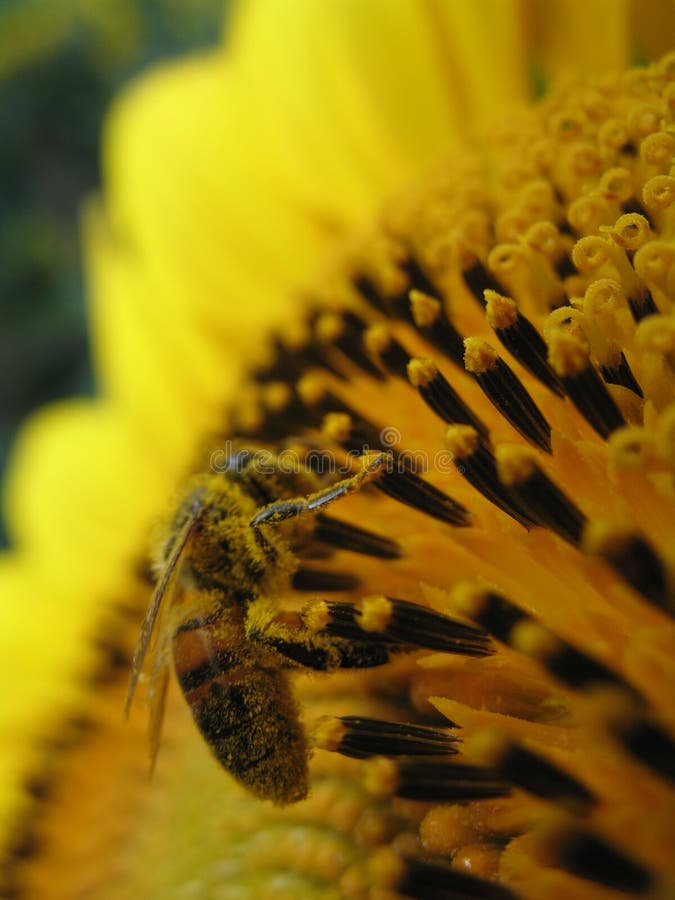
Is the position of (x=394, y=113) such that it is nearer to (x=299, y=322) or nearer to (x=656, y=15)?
(x=299, y=322)

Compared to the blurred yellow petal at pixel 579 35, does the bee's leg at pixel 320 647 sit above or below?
below

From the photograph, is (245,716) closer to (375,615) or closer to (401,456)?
(375,615)

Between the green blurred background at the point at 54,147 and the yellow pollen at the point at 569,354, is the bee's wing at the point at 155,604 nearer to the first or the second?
the yellow pollen at the point at 569,354

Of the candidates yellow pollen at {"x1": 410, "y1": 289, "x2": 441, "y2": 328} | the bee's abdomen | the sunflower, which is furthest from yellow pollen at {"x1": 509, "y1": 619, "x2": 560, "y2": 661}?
yellow pollen at {"x1": 410, "y1": 289, "x2": 441, "y2": 328}

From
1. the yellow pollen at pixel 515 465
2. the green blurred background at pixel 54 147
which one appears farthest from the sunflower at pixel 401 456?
the green blurred background at pixel 54 147

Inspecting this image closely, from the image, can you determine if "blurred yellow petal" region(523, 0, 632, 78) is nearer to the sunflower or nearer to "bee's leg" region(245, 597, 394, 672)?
the sunflower

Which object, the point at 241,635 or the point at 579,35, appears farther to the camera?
the point at 579,35

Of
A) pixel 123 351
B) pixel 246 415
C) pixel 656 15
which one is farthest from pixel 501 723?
pixel 123 351

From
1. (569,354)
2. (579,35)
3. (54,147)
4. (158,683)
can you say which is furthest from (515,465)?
(54,147)

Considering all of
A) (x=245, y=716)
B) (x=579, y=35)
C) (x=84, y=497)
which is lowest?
(x=84, y=497)
